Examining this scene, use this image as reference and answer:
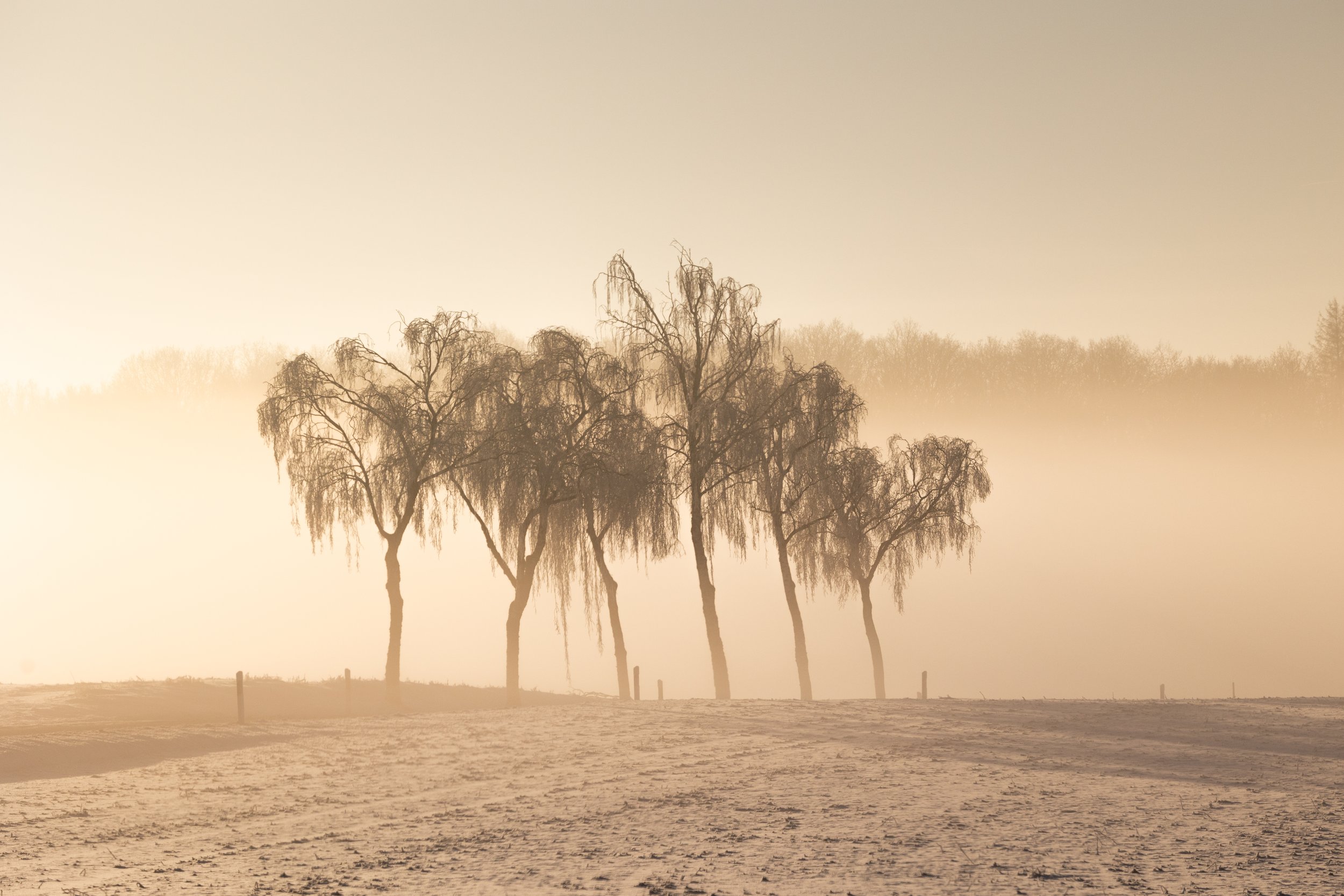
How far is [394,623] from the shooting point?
2819 centimetres

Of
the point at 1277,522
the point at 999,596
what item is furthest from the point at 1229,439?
the point at 999,596

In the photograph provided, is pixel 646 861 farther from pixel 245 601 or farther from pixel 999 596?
pixel 245 601

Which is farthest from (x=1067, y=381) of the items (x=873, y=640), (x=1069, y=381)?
(x=873, y=640)

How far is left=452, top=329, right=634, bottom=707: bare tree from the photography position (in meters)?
25.9

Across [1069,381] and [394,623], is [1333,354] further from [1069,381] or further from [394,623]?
[394,623]

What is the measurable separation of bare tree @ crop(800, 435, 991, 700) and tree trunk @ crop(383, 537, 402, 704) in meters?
11.4

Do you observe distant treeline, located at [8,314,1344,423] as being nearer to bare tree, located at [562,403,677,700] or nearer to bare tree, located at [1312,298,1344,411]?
bare tree, located at [1312,298,1344,411]

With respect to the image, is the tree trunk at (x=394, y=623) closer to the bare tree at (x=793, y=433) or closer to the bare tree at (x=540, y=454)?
the bare tree at (x=540, y=454)

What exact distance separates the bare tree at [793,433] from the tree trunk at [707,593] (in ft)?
5.13

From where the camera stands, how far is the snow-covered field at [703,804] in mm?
9414

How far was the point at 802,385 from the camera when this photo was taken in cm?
2812

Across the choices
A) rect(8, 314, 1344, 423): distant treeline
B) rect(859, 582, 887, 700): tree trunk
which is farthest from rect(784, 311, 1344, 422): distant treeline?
rect(859, 582, 887, 700): tree trunk

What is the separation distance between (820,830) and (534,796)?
13.3 feet

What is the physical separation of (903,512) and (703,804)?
19.8 metres
